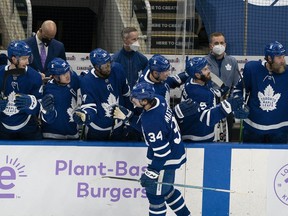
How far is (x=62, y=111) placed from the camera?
6930mm

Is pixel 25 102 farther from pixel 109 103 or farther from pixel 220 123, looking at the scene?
pixel 220 123

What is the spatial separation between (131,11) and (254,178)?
4.16 meters

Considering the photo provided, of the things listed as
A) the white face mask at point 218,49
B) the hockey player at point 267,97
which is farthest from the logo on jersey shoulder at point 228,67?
the hockey player at point 267,97

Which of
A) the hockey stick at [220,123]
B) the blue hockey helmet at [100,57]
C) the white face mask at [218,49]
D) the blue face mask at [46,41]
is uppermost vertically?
the blue face mask at [46,41]

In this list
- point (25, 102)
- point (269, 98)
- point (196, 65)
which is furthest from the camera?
point (269, 98)

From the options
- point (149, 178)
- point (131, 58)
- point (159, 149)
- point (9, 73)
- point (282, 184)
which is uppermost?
point (131, 58)

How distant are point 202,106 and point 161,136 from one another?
2.45 ft

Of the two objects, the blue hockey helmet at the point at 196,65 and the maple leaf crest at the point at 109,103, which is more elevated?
the blue hockey helmet at the point at 196,65

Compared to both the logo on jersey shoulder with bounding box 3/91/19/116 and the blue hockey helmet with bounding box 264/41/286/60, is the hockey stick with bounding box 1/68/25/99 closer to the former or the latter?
the logo on jersey shoulder with bounding box 3/91/19/116

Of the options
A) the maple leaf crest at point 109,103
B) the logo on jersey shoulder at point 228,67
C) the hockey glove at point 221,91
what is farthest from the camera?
the logo on jersey shoulder at point 228,67

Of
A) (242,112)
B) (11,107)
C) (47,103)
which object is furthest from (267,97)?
(11,107)

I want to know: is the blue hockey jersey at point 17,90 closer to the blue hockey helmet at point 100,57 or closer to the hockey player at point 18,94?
the hockey player at point 18,94

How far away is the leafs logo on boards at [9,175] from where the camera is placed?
680 cm

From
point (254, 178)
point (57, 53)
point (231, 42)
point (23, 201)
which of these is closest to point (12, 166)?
point (23, 201)
